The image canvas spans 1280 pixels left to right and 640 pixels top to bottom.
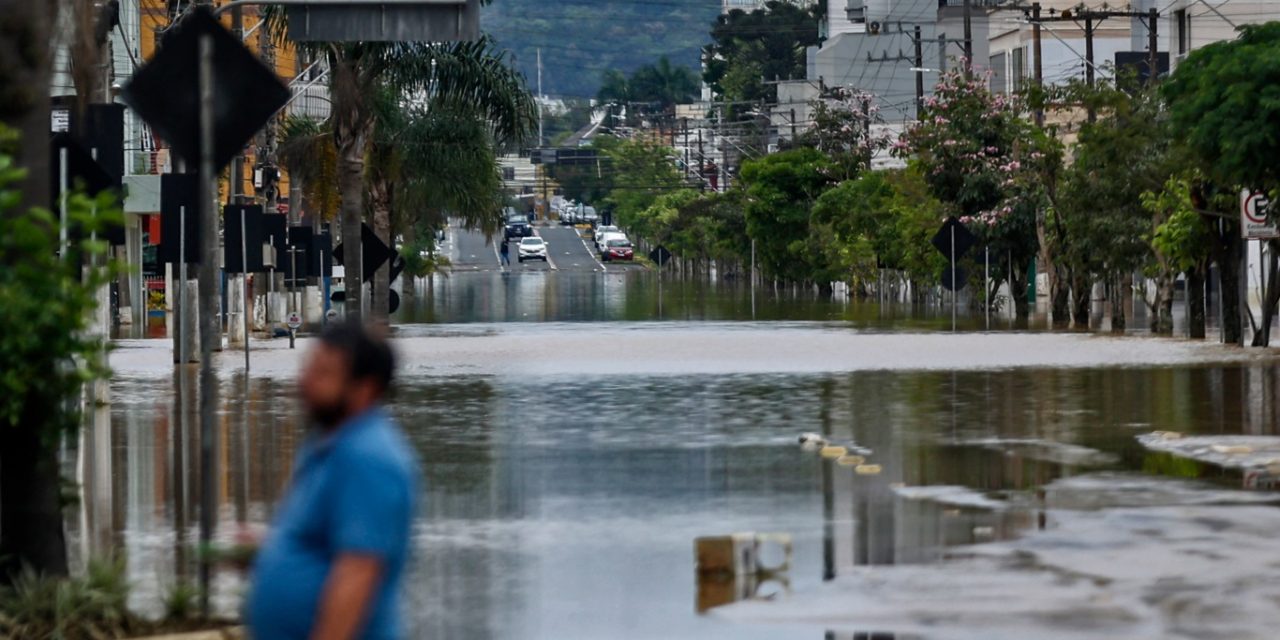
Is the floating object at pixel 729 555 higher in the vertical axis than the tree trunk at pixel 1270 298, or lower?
lower

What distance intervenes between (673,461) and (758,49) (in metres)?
Result: 155

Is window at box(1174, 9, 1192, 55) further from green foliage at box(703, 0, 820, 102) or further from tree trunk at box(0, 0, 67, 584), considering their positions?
green foliage at box(703, 0, 820, 102)

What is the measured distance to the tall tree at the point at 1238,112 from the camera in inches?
1209

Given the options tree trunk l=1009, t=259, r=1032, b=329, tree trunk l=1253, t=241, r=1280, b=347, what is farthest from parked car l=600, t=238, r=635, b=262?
tree trunk l=1253, t=241, r=1280, b=347

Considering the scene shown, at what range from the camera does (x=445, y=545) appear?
13406mm

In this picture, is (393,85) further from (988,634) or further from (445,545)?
(988,634)

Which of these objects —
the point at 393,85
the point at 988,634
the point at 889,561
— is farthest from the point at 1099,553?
the point at 393,85

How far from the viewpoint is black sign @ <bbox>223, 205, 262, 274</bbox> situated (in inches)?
1391

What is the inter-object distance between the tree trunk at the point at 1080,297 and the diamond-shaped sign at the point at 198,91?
4108 cm

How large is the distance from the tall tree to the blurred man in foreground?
86.3ft

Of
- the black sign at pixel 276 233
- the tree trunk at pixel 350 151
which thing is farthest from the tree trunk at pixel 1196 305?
the black sign at pixel 276 233

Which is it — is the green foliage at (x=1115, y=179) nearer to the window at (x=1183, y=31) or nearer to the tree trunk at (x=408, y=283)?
the window at (x=1183, y=31)

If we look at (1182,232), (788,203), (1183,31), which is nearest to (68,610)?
(1182,232)

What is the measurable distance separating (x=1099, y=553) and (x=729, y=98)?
155 m
